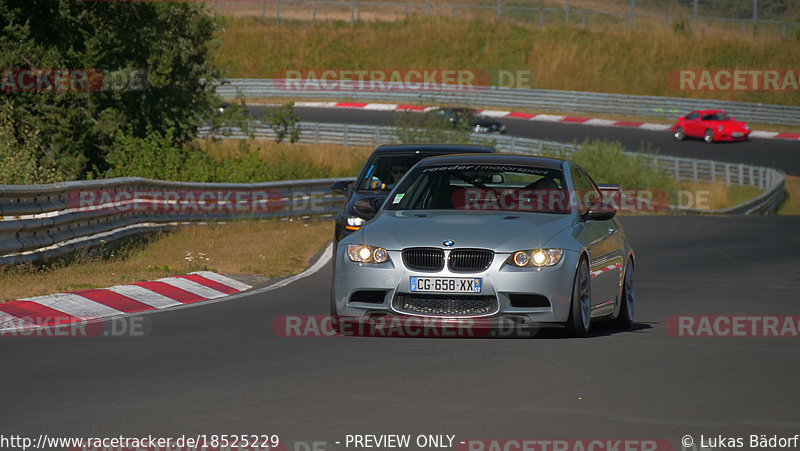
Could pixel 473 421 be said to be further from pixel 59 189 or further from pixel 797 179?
pixel 797 179

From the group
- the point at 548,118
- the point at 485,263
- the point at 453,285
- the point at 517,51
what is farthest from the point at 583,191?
the point at 517,51

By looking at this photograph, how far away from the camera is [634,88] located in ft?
230

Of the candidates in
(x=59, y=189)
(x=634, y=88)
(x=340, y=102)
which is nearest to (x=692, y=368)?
(x=59, y=189)

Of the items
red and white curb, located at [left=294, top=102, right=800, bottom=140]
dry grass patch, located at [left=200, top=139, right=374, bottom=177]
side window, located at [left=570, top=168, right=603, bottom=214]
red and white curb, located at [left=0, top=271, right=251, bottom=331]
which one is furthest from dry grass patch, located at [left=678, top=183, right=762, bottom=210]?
side window, located at [left=570, top=168, right=603, bottom=214]

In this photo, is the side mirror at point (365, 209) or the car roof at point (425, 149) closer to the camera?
Result: the side mirror at point (365, 209)

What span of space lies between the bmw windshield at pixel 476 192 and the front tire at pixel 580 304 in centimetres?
75

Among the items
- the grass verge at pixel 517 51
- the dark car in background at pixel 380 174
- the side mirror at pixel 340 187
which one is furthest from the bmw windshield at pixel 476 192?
the grass verge at pixel 517 51

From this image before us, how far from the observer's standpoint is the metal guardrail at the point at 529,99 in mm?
59281

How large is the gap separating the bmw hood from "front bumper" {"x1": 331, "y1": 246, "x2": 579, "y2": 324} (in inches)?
5.5

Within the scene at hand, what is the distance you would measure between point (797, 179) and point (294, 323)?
3781cm

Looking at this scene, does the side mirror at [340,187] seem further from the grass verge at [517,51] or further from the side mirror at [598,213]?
the grass verge at [517,51]

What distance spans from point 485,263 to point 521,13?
358 feet

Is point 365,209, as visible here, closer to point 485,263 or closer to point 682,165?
point 485,263

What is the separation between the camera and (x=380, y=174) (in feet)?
54.3
